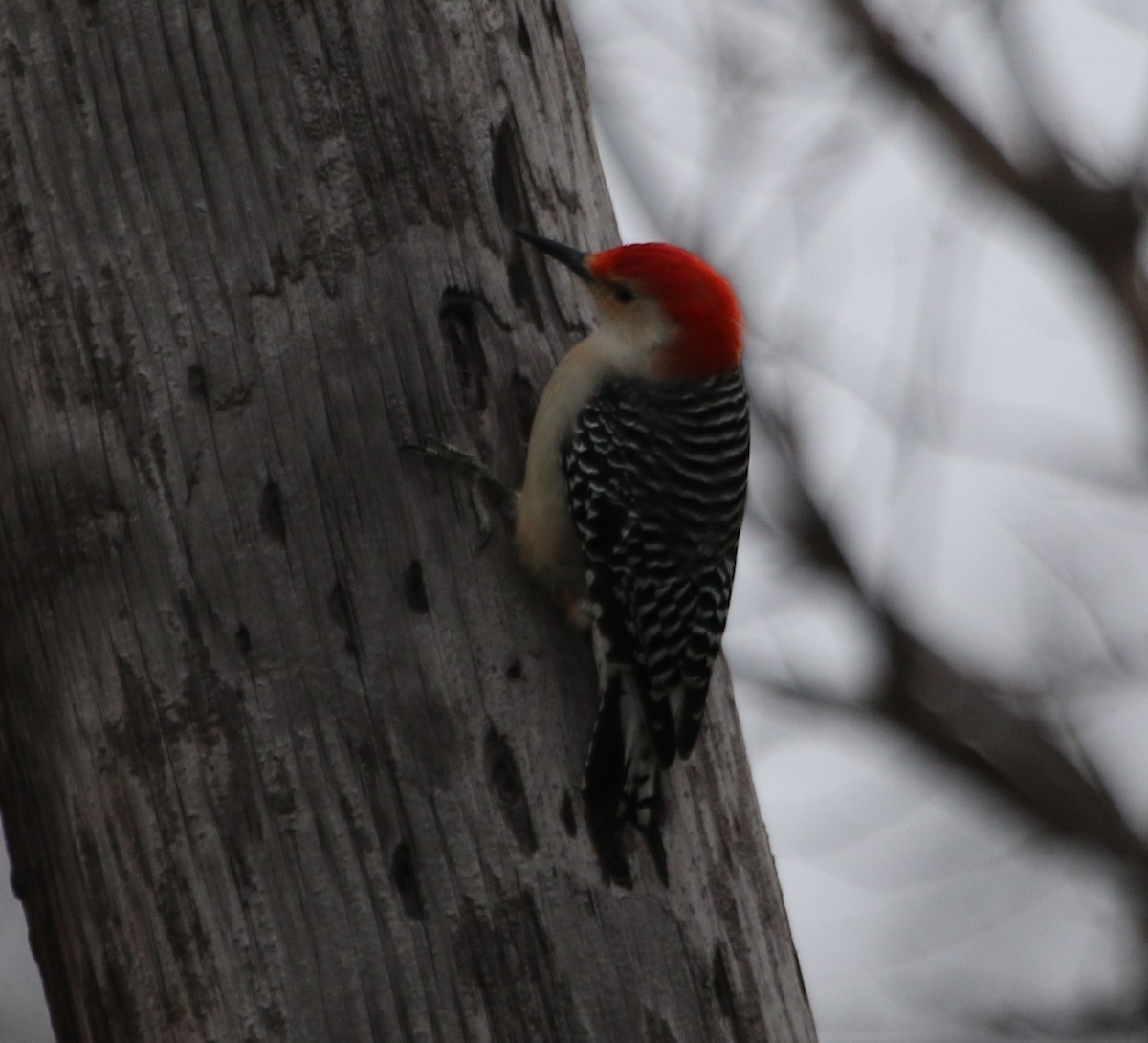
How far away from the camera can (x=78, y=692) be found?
9.56ft

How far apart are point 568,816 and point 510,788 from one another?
4.8 inches

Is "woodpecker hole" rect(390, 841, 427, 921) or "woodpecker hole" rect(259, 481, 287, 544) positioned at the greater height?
"woodpecker hole" rect(259, 481, 287, 544)

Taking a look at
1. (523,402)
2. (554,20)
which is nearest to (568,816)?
(523,402)

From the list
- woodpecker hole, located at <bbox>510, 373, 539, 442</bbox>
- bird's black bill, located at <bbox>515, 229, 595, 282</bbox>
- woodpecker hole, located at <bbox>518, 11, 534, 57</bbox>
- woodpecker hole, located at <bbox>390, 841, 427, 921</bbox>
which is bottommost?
woodpecker hole, located at <bbox>390, 841, 427, 921</bbox>

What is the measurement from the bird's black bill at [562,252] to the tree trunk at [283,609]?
13 cm

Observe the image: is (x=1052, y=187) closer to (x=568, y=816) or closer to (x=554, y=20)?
(x=554, y=20)

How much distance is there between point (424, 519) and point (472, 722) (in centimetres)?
41

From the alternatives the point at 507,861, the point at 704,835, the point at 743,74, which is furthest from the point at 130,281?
the point at 743,74

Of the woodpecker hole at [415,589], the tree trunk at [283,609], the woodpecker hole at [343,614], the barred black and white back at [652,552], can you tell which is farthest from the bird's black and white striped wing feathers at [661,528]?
the woodpecker hole at [343,614]

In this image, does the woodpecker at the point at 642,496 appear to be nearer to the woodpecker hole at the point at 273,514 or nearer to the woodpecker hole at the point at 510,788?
the woodpecker hole at the point at 510,788

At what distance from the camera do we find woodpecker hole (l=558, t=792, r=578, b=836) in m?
2.95

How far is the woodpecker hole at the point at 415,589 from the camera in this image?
9.82 ft

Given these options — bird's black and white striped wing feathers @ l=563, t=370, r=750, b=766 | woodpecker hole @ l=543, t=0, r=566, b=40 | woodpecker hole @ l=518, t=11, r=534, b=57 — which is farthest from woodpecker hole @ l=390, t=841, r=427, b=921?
woodpecker hole @ l=543, t=0, r=566, b=40

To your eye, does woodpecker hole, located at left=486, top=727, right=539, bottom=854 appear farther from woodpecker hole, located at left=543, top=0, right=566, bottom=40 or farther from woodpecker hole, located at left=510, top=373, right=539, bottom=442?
woodpecker hole, located at left=543, top=0, right=566, bottom=40
